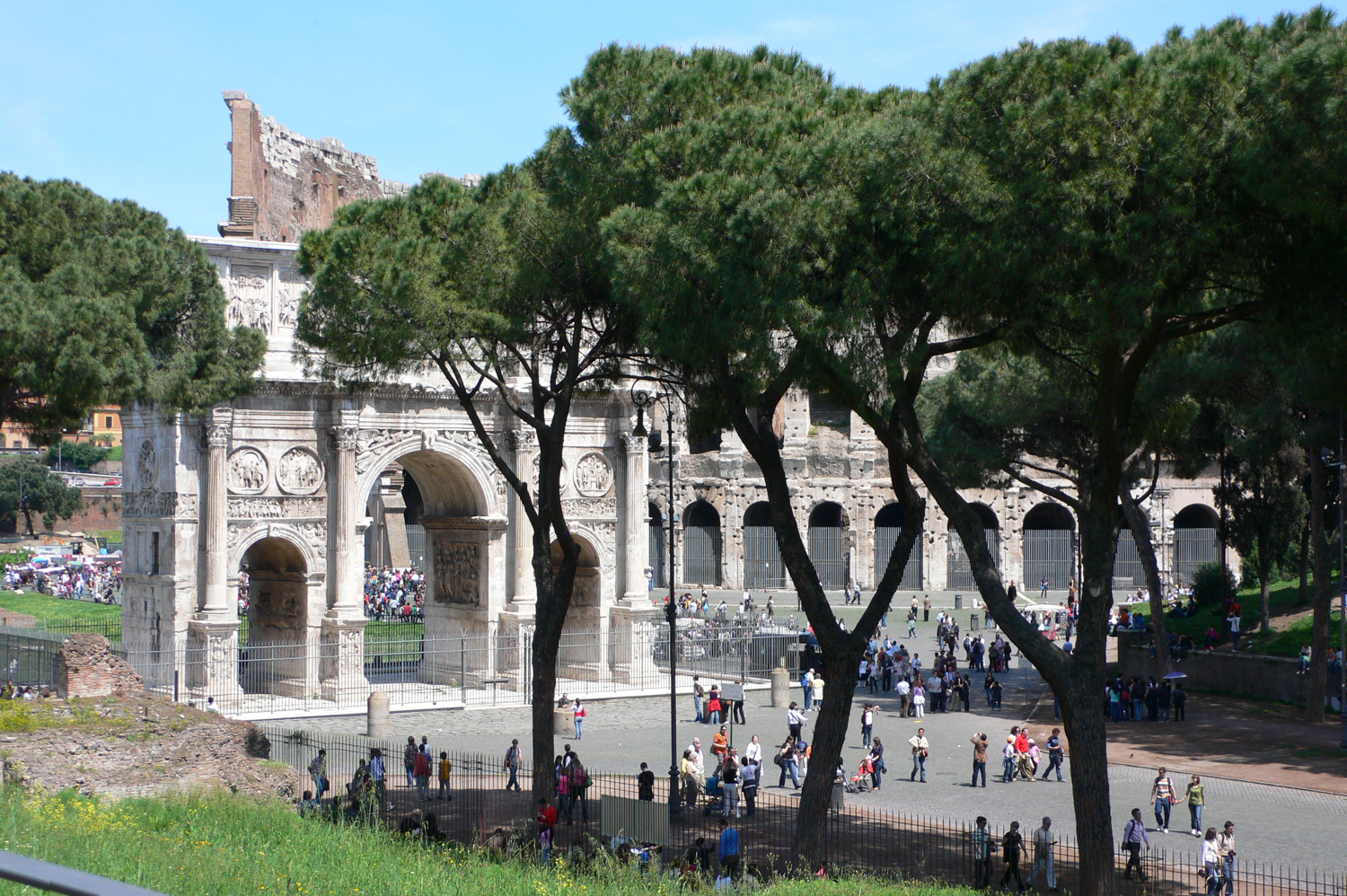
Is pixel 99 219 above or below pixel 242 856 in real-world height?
above

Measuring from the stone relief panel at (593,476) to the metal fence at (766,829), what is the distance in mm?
8688

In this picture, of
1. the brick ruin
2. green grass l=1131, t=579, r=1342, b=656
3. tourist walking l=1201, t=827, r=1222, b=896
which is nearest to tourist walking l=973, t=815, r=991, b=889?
tourist walking l=1201, t=827, r=1222, b=896

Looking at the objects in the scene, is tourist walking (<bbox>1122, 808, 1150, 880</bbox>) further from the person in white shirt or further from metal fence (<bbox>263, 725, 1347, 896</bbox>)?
the person in white shirt

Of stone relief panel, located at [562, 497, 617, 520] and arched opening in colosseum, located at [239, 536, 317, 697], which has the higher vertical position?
stone relief panel, located at [562, 497, 617, 520]

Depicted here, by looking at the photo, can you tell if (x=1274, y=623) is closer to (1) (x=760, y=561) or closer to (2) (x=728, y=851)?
(1) (x=760, y=561)

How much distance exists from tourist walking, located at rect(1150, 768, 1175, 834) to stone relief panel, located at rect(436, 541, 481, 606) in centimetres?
1539

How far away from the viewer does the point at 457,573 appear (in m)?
28.4

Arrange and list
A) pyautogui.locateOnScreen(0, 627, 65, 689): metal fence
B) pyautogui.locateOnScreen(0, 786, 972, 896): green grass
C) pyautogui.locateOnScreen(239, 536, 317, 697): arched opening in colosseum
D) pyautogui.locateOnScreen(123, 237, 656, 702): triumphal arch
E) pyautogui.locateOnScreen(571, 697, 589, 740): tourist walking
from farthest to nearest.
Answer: pyautogui.locateOnScreen(239, 536, 317, 697): arched opening in colosseum
pyautogui.locateOnScreen(123, 237, 656, 702): triumphal arch
pyautogui.locateOnScreen(0, 627, 65, 689): metal fence
pyautogui.locateOnScreen(571, 697, 589, 740): tourist walking
pyautogui.locateOnScreen(0, 786, 972, 896): green grass

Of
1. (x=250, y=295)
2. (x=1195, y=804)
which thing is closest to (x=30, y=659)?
(x=250, y=295)

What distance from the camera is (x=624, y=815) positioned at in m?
16.1

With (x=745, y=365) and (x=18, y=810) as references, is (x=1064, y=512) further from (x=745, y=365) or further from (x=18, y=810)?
(x=18, y=810)

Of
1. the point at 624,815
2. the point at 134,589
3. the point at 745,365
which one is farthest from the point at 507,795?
the point at 134,589

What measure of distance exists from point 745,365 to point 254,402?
50.6 feet

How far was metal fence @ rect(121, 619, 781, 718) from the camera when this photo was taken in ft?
79.4
